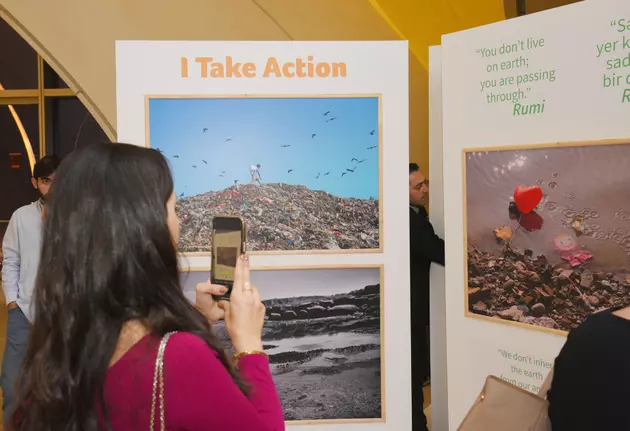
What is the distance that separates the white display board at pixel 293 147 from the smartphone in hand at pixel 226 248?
0.67 m

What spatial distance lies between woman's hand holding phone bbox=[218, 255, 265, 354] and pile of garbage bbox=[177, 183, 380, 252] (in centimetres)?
115

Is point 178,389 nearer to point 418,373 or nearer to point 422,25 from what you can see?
point 418,373

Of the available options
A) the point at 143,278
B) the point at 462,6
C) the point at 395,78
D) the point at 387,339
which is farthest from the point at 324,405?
the point at 462,6

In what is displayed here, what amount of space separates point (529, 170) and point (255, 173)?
44.2 inches

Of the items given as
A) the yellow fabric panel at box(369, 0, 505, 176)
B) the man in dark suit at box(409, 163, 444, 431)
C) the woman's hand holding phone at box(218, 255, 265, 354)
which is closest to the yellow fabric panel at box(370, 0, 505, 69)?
the yellow fabric panel at box(369, 0, 505, 176)

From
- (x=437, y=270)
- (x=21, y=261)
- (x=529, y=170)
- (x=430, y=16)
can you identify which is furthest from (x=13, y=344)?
(x=430, y=16)

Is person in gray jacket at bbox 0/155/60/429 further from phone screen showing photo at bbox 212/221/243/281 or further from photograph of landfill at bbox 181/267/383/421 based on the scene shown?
phone screen showing photo at bbox 212/221/243/281

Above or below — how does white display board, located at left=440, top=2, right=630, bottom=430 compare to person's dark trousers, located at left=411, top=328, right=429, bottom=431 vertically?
above

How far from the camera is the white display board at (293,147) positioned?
253 cm

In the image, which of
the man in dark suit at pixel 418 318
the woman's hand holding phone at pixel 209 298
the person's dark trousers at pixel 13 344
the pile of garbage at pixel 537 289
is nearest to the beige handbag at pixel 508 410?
the woman's hand holding phone at pixel 209 298

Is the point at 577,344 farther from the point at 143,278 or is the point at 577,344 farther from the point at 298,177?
the point at 298,177

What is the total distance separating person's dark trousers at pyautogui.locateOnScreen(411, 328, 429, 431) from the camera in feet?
12.5

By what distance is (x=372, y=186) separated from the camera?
2.58m

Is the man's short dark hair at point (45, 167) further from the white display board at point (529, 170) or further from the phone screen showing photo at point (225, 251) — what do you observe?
the white display board at point (529, 170)
